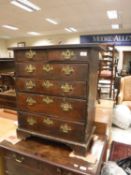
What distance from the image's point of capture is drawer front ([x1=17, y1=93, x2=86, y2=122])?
1.23 m

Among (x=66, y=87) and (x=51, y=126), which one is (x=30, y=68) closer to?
(x=66, y=87)

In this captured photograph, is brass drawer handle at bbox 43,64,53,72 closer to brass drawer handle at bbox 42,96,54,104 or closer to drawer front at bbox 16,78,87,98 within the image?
drawer front at bbox 16,78,87,98

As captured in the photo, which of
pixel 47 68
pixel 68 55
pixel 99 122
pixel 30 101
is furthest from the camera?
pixel 99 122

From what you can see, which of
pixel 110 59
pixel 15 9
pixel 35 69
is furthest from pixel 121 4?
pixel 35 69

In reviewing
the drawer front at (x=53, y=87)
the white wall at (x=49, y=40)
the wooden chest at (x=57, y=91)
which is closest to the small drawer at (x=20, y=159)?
the wooden chest at (x=57, y=91)

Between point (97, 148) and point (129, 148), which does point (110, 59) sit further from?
point (97, 148)

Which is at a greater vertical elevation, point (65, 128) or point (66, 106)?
point (66, 106)

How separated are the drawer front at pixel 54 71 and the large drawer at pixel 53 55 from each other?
0.15ft

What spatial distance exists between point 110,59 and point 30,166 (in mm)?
2362

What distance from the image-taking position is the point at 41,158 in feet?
4.15

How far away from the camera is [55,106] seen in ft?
4.32

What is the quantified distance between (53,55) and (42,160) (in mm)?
828

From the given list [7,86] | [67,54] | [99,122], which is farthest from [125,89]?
[67,54]

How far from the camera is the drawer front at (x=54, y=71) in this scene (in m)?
1.17
